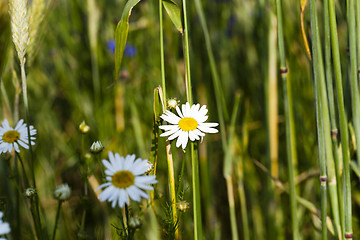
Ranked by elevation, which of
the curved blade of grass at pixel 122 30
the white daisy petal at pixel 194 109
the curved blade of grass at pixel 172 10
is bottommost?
the white daisy petal at pixel 194 109

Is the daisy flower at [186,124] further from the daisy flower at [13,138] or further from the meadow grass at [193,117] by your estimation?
the daisy flower at [13,138]

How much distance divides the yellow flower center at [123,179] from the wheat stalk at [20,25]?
0.64 ft

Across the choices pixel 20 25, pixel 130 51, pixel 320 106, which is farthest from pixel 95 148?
pixel 130 51

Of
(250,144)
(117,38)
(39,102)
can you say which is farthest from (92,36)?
(117,38)

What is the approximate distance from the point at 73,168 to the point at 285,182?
66cm

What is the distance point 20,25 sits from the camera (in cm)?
45

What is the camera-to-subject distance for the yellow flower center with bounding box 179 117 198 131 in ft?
1.44

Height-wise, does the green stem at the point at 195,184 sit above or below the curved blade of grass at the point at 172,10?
below

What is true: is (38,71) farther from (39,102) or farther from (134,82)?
(134,82)

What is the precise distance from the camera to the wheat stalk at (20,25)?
1.47ft

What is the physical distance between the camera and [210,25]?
4.19 ft

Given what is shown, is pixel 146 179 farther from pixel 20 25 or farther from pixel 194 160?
pixel 20 25

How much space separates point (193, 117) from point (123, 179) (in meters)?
0.12

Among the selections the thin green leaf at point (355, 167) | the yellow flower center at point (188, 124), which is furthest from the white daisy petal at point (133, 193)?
the thin green leaf at point (355, 167)
